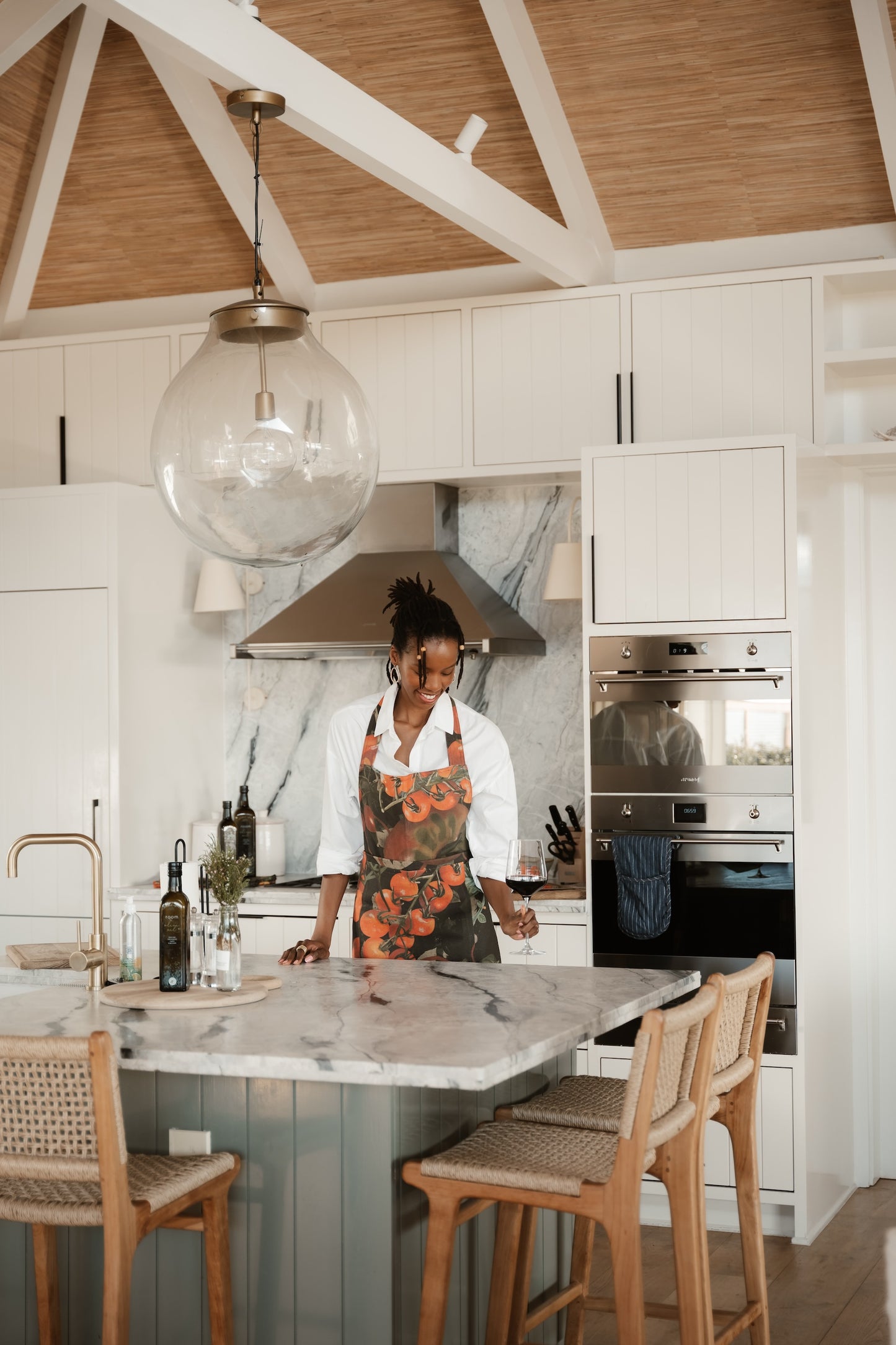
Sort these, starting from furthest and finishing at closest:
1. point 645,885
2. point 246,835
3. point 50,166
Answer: point 246,835 < point 50,166 < point 645,885

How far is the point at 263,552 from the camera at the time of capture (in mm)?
2449

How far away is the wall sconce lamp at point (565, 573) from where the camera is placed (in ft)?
15.7

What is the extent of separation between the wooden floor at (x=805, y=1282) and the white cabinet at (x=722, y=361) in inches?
92.2

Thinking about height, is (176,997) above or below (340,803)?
below

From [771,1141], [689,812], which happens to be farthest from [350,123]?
[771,1141]

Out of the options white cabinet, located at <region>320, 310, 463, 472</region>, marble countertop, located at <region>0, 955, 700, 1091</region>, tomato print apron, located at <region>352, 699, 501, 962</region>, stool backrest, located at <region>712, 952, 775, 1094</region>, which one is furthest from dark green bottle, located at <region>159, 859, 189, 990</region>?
white cabinet, located at <region>320, 310, 463, 472</region>

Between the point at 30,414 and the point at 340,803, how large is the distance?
2.43 metres

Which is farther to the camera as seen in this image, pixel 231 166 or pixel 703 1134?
Answer: pixel 231 166

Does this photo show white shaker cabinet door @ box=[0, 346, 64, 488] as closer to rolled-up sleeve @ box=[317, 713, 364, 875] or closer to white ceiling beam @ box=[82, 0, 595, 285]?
white ceiling beam @ box=[82, 0, 595, 285]

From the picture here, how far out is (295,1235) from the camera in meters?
2.47

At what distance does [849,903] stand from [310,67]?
9.93 feet

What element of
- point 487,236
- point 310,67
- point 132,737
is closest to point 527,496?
point 487,236

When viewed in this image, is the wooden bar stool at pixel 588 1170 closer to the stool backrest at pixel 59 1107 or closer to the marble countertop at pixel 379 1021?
the marble countertop at pixel 379 1021

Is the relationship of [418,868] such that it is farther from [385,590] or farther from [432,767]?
[385,590]
